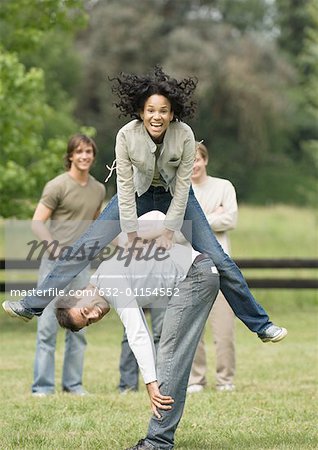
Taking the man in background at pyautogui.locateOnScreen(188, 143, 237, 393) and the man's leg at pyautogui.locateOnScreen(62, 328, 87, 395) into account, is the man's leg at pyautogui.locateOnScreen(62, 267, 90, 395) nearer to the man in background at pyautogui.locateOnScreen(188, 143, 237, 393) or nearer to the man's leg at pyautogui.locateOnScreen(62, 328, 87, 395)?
the man's leg at pyautogui.locateOnScreen(62, 328, 87, 395)

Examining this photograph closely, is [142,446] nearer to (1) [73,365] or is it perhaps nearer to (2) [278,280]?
(1) [73,365]

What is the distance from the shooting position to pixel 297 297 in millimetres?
18375

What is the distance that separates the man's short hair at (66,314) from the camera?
19.4 ft

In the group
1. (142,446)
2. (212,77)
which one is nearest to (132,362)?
(142,446)

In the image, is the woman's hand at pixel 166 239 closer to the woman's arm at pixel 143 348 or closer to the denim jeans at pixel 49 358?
the woman's arm at pixel 143 348

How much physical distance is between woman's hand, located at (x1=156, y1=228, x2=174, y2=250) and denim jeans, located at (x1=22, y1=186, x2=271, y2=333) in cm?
11

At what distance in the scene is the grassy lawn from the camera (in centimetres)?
644

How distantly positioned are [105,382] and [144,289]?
3.70 metres

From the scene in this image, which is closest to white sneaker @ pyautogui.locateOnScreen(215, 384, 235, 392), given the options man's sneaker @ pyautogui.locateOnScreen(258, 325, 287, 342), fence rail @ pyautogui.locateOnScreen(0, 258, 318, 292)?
man's sneaker @ pyautogui.locateOnScreen(258, 325, 287, 342)

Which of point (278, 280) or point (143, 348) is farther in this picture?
point (278, 280)

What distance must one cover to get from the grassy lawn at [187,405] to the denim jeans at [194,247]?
2.69ft

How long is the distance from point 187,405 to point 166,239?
2.00 meters

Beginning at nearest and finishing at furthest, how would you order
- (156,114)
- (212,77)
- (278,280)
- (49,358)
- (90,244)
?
(156,114), (90,244), (49,358), (278,280), (212,77)

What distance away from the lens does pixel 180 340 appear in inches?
237
